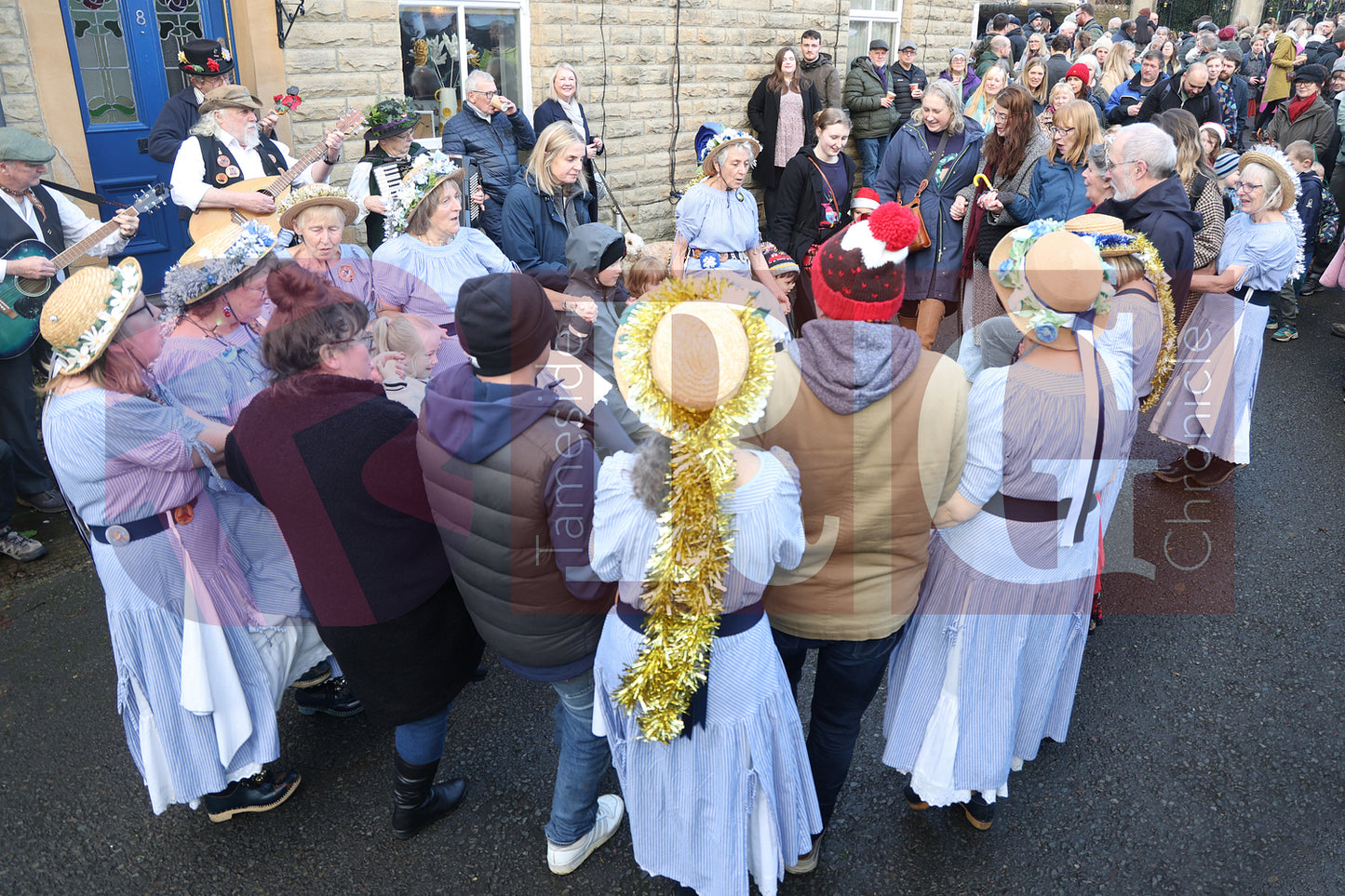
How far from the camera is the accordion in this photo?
212 inches

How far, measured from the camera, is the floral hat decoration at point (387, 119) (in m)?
5.57

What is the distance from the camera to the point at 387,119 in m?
5.57

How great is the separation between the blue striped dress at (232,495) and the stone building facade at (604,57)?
3.38m

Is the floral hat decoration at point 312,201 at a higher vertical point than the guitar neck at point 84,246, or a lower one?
higher

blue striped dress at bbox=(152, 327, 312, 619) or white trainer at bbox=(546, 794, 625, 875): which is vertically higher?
blue striped dress at bbox=(152, 327, 312, 619)

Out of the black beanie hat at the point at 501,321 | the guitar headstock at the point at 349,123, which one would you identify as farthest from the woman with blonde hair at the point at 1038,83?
the black beanie hat at the point at 501,321

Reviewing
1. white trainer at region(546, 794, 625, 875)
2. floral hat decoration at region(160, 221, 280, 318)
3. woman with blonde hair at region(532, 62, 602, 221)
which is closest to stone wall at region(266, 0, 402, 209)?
woman with blonde hair at region(532, 62, 602, 221)

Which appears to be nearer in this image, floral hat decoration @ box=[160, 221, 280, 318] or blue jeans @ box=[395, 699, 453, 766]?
blue jeans @ box=[395, 699, 453, 766]

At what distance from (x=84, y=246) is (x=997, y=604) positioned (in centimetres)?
489

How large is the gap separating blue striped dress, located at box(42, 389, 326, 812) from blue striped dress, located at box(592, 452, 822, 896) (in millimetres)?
1277

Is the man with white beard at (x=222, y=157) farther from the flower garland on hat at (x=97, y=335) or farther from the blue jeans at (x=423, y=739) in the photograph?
the blue jeans at (x=423, y=739)

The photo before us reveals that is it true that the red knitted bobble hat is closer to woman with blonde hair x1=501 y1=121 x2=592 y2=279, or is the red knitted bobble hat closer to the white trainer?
the white trainer

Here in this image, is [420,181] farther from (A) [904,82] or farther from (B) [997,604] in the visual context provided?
(A) [904,82]

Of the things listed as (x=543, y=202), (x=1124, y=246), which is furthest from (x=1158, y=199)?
(x=543, y=202)
